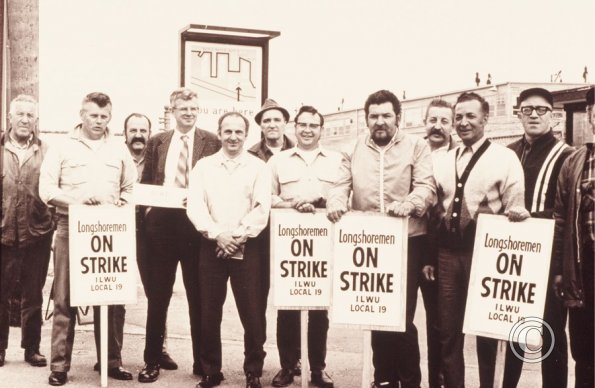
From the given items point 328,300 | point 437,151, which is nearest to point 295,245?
point 328,300

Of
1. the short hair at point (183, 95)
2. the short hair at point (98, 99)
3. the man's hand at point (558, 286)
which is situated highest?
the short hair at point (183, 95)

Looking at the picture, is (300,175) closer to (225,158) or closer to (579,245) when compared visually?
(225,158)

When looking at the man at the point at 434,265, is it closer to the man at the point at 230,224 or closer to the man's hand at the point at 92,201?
the man at the point at 230,224

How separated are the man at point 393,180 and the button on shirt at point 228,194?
582 millimetres

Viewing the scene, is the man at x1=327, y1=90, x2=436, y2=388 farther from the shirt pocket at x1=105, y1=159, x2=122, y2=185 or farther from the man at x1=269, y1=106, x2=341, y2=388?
the shirt pocket at x1=105, y1=159, x2=122, y2=185

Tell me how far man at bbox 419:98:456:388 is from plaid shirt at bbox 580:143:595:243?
3.57ft

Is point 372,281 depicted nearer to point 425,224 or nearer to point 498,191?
point 425,224

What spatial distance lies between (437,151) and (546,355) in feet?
6.52

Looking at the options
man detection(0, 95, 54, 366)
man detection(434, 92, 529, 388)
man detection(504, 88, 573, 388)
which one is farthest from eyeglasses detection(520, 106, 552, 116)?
man detection(0, 95, 54, 366)

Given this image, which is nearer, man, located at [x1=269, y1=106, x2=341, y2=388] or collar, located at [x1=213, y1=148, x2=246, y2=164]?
collar, located at [x1=213, y1=148, x2=246, y2=164]

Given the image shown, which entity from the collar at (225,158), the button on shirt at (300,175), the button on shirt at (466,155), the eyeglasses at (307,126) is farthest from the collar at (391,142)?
the collar at (225,158)

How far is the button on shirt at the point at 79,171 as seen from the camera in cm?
637

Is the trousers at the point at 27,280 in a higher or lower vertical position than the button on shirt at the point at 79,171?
lower

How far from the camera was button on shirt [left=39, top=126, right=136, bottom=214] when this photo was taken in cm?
637
